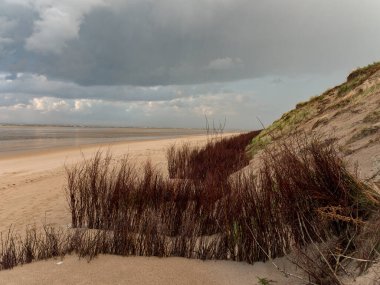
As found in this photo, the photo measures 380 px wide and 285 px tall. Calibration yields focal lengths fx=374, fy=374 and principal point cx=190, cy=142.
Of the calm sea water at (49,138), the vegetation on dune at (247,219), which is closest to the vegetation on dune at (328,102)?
the vegetation on dune at (247,219)

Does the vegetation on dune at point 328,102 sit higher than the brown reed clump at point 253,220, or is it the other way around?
the vegetation on dune at point 328,102

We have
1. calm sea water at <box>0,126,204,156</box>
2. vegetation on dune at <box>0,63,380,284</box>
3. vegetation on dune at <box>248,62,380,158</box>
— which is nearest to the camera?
vegetation on dune at <box>0,63,380,284</box>

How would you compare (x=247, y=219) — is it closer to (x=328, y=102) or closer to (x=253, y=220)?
(x=253, y=220)

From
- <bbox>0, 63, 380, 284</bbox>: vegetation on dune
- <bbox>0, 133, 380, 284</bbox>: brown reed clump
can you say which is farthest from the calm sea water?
<bbox>0, 133, 380, 284</bbox>: brown reed clump

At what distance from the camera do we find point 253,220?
3.95 meters

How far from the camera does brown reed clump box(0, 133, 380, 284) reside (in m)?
3.34

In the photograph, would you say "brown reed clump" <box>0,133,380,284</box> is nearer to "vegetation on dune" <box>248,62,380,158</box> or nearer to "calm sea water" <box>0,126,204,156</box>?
"vegetation on dune" <box>248,62,380,158</box>

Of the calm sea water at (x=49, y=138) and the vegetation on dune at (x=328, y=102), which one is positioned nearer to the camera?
the vegetation on dune at (x=328, y=102)

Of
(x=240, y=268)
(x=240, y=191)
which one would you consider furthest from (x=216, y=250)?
(x=240, y=191)

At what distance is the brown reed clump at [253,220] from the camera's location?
131 inches

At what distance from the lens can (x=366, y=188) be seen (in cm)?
345

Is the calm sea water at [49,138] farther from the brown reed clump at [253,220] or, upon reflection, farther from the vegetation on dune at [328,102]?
the brown reed clump at [253,220]

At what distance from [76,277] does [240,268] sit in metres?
1.65

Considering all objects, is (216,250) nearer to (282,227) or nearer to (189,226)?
(189,226)
